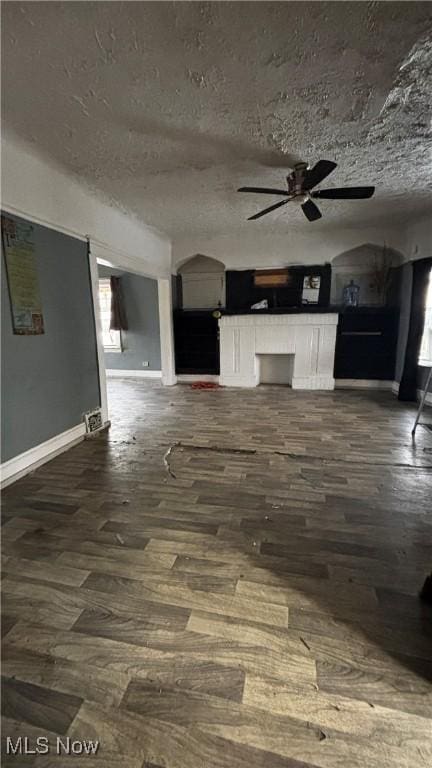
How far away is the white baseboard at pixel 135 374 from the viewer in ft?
22.0

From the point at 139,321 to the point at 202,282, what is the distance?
60.8 inches

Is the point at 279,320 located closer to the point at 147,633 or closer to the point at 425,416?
the point at 425,416

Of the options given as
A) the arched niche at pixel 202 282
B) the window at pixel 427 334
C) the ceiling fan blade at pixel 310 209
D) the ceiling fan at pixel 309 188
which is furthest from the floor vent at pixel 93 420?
the window at pixel 427 334

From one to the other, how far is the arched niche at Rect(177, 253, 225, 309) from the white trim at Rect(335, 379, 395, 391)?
2692mm

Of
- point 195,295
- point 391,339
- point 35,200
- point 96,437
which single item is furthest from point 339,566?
point 195,295

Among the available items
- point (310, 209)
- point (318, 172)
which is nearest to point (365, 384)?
point (310, 209)

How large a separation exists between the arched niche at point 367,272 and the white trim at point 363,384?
138 centimetres

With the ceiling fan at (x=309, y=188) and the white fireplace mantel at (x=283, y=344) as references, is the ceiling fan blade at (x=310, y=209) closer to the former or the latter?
the ceiling fan at (x=309, y=188)

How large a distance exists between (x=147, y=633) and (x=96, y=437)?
8.11 feet

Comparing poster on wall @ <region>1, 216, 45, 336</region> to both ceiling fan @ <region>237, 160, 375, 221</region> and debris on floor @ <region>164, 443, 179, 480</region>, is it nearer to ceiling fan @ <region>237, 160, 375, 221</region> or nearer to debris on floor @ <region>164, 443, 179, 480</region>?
debris on floor @ <region>164, 443, 179, 480</region>

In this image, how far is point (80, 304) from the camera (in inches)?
131

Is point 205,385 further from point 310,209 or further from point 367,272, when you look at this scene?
point 367,272

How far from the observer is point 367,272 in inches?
222

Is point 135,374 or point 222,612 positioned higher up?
point 135,374
